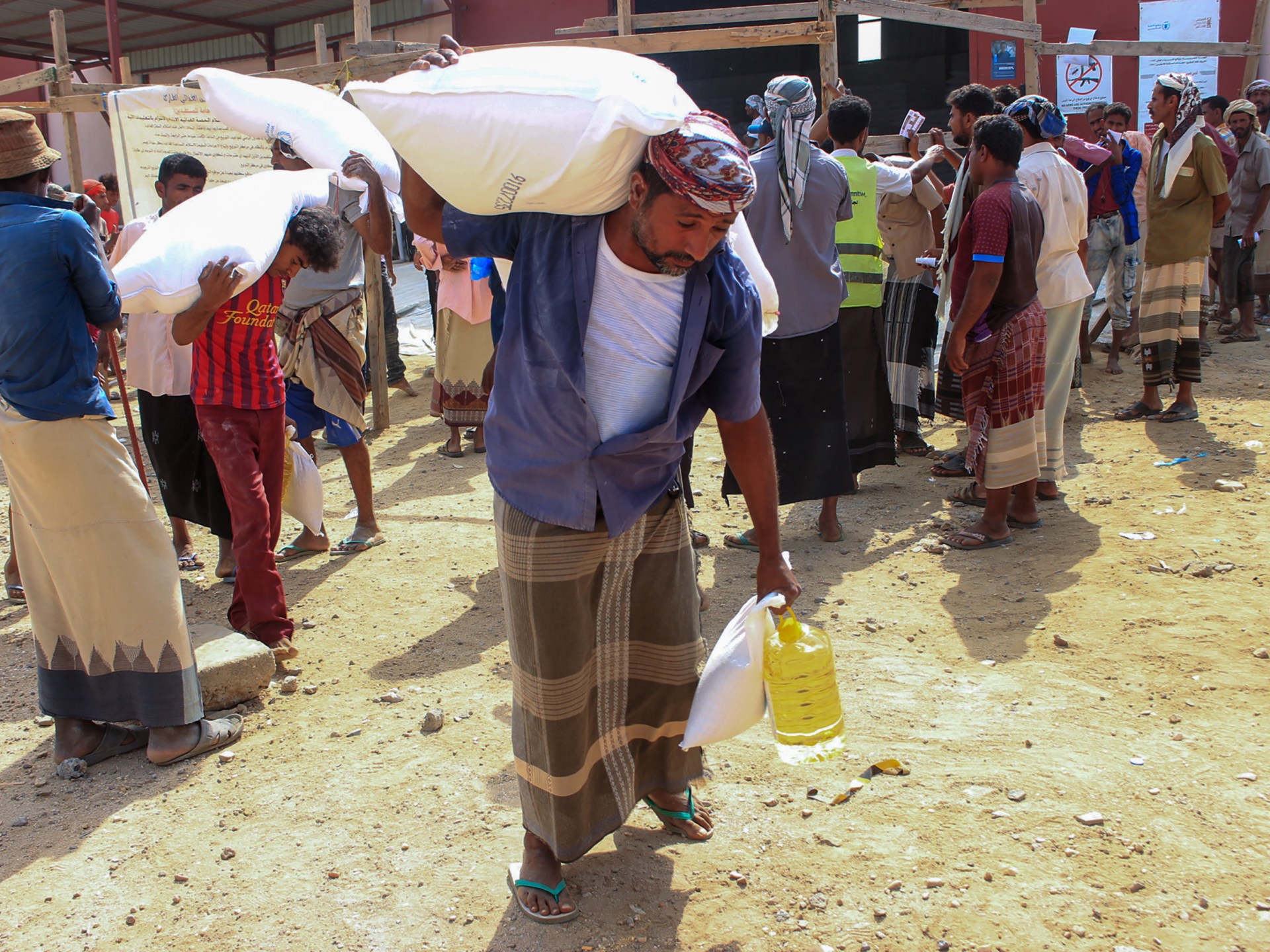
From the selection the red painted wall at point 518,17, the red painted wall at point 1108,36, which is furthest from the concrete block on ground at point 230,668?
the red painted wall at point 1108,36

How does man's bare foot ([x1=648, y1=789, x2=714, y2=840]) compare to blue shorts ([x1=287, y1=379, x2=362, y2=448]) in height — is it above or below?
below

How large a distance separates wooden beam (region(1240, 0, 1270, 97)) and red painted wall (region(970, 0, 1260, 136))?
396 mm

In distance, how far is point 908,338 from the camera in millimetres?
6418

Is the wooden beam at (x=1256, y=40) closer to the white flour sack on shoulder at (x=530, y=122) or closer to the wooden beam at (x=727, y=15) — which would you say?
the wooden beam at (x=727, y=15)

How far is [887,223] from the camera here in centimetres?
625

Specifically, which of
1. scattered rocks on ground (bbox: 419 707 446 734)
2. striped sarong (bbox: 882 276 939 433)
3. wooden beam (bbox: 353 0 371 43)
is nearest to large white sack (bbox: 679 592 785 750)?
scattered rocks on ground (bbox: 419 707 446 734)

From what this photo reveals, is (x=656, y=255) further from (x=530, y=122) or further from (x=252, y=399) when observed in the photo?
(x=252, y=399)

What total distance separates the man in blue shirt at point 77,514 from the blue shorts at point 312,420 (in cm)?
199

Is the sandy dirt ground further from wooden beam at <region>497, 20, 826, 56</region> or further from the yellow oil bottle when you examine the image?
wooden beam at <region>497, 20, 826, 56</region>

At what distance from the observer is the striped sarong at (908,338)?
6.38 meters

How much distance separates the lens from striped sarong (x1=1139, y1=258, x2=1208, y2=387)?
261 inches

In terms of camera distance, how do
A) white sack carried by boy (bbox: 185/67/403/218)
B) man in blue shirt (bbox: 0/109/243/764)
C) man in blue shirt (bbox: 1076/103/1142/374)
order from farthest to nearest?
man in blue shirt (bbox: 1076/103/1142/374), white sack carried by boy (bbox: 185/67/403/218), man in blue shirt (bbox: 0/109/243/764)

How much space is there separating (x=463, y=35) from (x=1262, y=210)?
30.7 feet

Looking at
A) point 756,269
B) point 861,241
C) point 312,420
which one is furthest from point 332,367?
point 756,269
